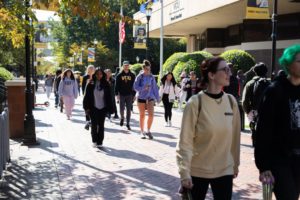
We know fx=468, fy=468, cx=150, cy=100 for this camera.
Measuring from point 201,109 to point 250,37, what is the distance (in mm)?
27086

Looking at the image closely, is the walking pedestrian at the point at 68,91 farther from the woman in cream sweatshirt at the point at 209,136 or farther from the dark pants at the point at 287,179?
the dark pants at the point at 287,179

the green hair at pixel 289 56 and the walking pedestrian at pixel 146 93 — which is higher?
the green hair at pixel 289 56

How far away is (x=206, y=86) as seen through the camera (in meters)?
3.88

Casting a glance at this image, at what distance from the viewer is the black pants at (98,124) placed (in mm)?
10281

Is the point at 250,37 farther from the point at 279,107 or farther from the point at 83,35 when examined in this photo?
the point at 83,35

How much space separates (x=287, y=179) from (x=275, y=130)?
1.27 feet

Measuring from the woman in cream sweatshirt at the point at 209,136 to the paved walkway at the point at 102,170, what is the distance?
8.31 feet

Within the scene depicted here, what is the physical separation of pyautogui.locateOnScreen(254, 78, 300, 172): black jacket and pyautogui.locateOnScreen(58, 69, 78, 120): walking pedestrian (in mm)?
13813

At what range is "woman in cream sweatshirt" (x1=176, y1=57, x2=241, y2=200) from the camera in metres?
3.74

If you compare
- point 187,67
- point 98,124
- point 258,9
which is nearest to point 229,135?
point 98,124

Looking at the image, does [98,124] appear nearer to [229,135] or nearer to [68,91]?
[229,135]

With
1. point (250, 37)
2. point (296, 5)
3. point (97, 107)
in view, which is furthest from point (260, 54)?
point (97, 107)

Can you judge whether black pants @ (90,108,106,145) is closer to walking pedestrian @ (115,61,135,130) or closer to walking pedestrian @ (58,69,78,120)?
walking pedestrian @ (115,61,135,130)

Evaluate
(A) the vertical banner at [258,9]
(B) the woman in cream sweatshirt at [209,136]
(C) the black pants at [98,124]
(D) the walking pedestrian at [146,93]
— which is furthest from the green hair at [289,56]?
(A) the vertical banner at [258,9]
